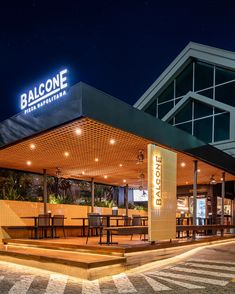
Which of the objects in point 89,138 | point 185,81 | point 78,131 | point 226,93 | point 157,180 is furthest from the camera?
point 185,81

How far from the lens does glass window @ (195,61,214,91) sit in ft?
71.3

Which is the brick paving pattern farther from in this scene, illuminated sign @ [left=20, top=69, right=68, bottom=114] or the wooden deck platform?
illuminated sign @ [left=20, top=69, right=68, bottom=114]

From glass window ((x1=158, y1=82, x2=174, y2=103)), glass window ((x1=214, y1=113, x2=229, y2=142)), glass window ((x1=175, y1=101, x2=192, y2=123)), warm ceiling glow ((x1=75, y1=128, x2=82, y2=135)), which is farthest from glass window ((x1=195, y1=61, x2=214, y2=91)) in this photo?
warm ceiling glow ((x1=75, y1=128, x2=82, y2=135))

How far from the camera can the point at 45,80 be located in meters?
11.0

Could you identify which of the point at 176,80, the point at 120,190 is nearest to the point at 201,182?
the point at 120,190

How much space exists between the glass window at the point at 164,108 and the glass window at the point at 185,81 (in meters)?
0.75

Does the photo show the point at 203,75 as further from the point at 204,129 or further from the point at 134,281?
the point at 134,281

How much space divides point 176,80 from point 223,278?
18.5 metres

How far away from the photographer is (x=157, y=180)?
9.11 meters

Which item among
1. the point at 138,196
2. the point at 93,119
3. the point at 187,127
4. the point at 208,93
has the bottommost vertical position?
the point at 138,196

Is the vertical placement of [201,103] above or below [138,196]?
above

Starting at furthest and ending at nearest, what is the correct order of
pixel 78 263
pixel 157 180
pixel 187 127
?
pixel 187 127 < pixel 157 180 < pixel 78 263

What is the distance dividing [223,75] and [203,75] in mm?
1538

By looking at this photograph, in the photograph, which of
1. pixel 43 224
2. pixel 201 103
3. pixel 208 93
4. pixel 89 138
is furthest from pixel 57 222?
pixel 208 93
